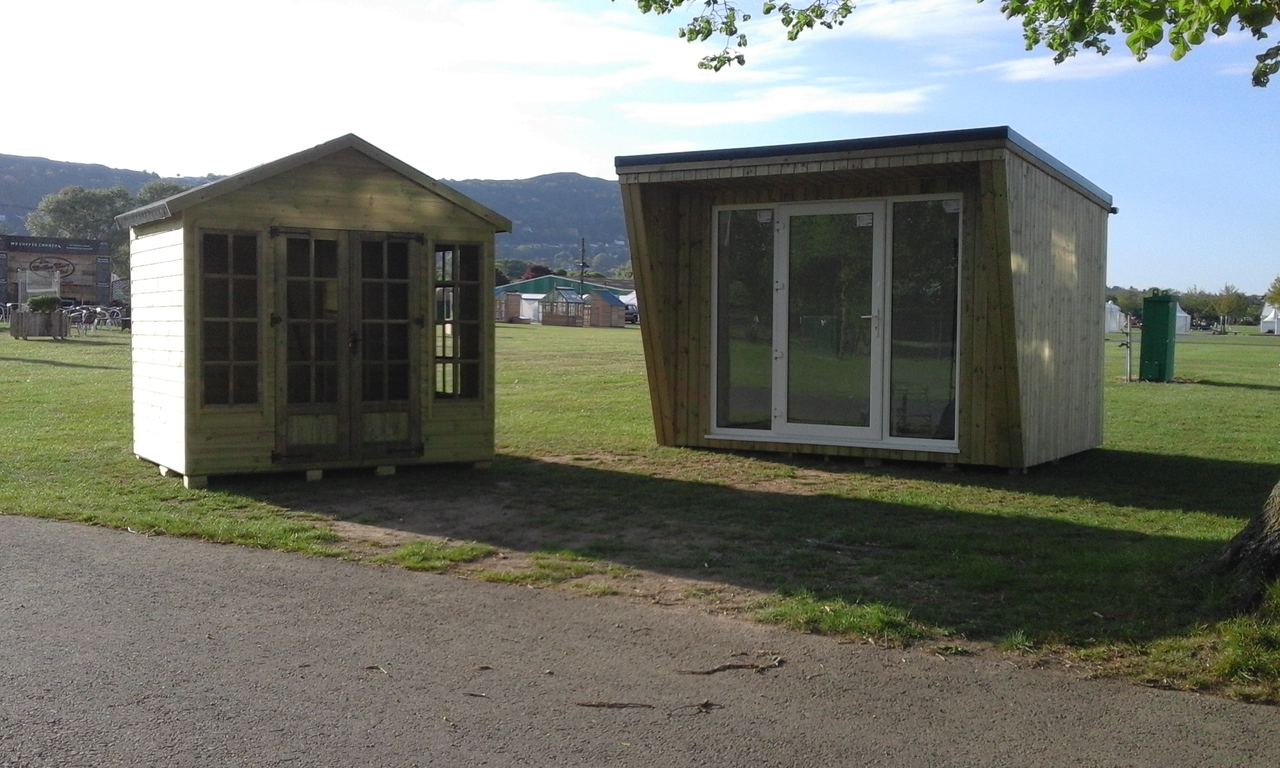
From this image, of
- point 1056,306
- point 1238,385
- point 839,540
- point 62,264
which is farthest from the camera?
point 62,264

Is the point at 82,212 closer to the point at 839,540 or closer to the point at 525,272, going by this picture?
the point at 525,272

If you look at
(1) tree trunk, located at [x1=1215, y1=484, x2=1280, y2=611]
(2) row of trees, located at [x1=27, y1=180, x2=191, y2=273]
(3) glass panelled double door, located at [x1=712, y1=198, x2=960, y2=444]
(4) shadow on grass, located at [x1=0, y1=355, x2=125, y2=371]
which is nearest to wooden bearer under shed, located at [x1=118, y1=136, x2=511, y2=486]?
(3) glass panelled double door, located at [x1=712, y1=198, x2=960, y2=444]

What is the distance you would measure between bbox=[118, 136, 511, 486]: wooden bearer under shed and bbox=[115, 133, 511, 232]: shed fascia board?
0.02 m

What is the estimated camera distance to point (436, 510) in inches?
362

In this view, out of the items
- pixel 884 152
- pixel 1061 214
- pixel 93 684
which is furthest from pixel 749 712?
pixel 1061 214

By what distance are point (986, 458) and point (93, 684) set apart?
27.7 feet

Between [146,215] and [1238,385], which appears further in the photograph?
[1238,385]

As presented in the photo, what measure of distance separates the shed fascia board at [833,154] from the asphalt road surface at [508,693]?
584 centimetres

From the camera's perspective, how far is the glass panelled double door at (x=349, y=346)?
1033 cm

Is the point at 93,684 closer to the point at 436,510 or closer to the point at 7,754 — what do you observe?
the point at 7,754

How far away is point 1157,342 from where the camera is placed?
2461cm

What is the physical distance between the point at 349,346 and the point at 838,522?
4.44 metres

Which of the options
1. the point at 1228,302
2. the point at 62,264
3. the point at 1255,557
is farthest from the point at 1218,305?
the point at 1255,557

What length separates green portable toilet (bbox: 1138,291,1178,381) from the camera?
24.3 m
